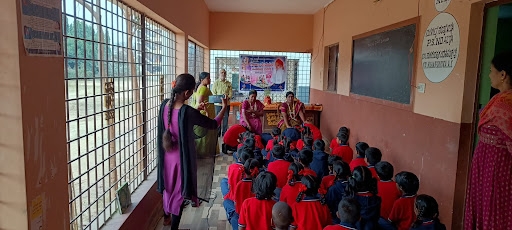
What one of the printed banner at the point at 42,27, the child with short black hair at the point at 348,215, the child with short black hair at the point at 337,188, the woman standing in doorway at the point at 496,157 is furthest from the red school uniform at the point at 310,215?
the printed banner at the point at 42,27

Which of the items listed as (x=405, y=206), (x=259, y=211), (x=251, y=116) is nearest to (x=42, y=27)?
(x=259, y=211)

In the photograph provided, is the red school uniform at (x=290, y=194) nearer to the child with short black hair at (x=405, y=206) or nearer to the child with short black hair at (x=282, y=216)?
the child with short black hair at (x=282, y=216)

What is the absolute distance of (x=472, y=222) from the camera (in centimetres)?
244

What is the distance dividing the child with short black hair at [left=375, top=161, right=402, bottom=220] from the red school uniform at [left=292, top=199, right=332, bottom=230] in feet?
2.46

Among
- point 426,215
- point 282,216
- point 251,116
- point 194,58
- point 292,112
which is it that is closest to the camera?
point 282,216

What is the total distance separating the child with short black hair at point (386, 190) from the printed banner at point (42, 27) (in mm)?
2417

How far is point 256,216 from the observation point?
8.07 feet

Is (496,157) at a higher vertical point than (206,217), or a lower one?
higher

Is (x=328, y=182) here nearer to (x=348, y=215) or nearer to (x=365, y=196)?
(x=365, y=196)

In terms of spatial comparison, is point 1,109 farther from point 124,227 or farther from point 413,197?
point 413,197

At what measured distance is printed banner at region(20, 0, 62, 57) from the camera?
134 cm

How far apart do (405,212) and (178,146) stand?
5.55 ft

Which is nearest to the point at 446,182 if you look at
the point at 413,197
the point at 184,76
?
A: the point at 413,197

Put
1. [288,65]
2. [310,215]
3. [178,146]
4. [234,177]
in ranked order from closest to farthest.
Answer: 1. [310,215]
2. [178,146]
3. [234,177]
4. [288,65]
